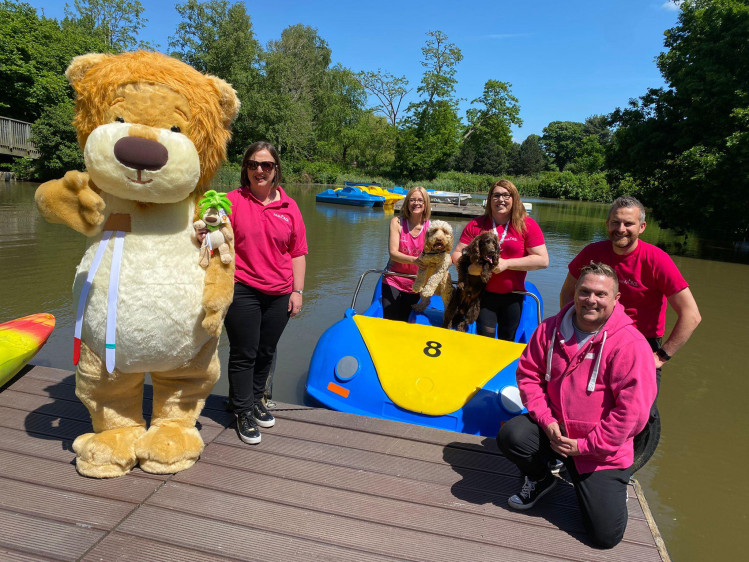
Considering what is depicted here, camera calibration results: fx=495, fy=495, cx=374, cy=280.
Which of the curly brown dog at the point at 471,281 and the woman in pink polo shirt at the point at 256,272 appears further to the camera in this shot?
the curly brown dog at the point at 471,281

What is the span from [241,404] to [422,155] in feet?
141

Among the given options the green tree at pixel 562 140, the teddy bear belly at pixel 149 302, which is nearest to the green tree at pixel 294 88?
the teddy bear belly at pixel 149 302

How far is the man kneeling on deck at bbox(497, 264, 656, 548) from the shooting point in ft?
7.30

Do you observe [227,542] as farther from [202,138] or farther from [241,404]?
[202,138]

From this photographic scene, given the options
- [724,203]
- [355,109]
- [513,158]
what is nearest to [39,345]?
[724,203]

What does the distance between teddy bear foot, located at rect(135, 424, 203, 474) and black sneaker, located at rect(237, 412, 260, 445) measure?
11.5 inches

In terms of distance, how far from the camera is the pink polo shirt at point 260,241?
276cm

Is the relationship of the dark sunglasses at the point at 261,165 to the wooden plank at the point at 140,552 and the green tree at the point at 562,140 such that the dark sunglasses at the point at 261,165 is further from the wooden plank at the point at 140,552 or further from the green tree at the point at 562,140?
the green tree at the point at 562,140

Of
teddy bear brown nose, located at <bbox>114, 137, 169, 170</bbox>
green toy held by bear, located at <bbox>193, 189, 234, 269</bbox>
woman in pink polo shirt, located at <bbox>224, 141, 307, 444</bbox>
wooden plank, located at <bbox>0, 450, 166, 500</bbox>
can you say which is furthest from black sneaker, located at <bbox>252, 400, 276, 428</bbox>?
teddy bear brown nose, located at <bbox>114, 137, 169, 170</bbox>

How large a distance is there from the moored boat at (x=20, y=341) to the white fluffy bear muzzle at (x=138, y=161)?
6.09 feet

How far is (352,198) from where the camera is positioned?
2409 cm

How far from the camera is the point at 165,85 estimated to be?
88.0 inches

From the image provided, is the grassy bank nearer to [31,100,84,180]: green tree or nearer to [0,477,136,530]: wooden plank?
[31,100,84,180]: green tree

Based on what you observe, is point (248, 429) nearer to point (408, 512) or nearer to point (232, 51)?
A: point (408, 512)
